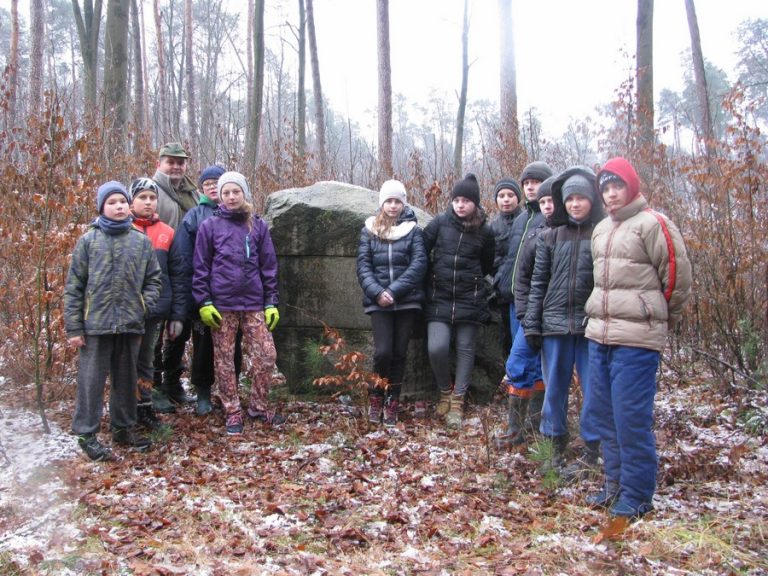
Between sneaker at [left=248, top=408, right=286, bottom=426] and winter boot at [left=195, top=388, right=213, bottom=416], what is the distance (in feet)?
1.37

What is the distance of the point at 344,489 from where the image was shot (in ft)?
13.7

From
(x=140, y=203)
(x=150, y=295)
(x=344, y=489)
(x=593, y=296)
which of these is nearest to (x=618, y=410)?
(x=593, y=296)

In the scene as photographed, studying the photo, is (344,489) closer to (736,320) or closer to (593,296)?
(593,296)

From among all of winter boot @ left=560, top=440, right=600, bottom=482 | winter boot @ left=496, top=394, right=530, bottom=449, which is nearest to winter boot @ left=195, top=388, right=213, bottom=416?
winter boot @ left=496, top=394, right=530, bottom=449

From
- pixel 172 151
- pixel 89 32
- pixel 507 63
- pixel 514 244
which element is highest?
pixel 89 32

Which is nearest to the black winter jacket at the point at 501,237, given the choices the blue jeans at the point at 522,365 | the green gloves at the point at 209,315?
the blue jeans at the point at 522,365

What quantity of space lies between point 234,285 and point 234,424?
1.13 m

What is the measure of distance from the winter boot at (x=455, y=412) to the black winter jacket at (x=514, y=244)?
3.15 feet

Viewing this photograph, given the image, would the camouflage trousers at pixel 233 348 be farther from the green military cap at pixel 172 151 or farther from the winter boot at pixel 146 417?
the green military cap at pixel 172 151

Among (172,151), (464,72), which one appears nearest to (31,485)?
(172,151)

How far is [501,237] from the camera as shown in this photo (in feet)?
17.6

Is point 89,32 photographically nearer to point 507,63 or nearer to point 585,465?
point 507,63

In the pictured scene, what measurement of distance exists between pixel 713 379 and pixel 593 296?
2.80 metres

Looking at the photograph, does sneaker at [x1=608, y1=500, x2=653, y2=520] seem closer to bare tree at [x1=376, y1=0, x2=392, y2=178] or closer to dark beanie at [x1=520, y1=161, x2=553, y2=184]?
dark beanie at [x1=520, y1=161, x2=553, y2=184]
